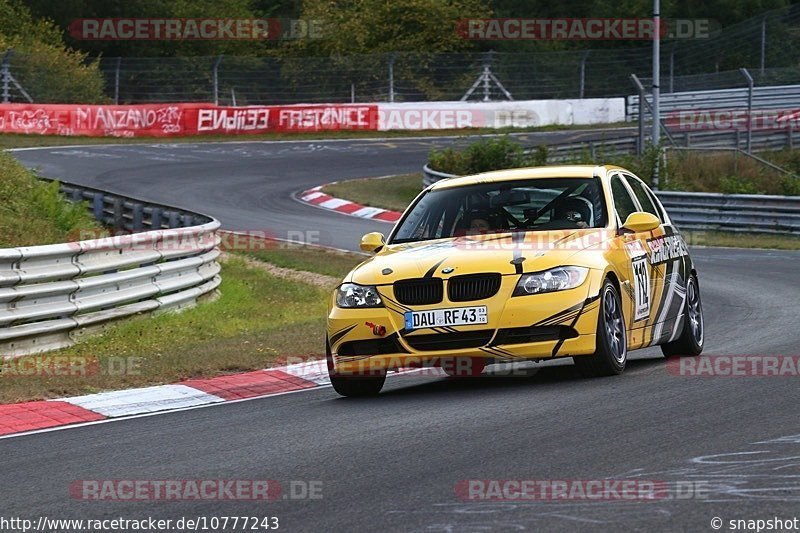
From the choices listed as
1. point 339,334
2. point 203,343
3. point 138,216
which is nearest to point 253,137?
point 138,216

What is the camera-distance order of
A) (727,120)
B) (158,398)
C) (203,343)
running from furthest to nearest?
(727,120) → (203,343) → (158,398)

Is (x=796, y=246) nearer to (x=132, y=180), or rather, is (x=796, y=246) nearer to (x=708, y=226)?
(x=708, y=226)

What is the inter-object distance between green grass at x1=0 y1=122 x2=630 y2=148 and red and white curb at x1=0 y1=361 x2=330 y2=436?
103 feet

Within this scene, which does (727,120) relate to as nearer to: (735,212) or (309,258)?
(735,212)

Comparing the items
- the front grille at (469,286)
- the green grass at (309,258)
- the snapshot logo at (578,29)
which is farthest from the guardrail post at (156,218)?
the snapshot logo at (578,29)

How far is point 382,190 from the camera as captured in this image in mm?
33312

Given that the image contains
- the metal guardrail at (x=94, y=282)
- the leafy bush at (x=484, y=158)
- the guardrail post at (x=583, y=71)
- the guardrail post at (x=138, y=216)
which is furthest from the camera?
the guardrail post at (x=583, y=71)

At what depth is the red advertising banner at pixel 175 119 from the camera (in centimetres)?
4291

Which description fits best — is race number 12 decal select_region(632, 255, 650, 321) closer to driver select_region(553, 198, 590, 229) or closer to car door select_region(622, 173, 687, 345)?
car door select_region(622, 173, 687, 345)

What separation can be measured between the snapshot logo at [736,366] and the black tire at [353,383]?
2083mm

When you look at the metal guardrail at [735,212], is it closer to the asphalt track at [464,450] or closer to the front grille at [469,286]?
the asphalt track at [464,450]

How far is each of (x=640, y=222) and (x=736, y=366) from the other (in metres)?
1.31

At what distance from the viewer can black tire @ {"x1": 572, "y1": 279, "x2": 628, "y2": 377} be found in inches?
358

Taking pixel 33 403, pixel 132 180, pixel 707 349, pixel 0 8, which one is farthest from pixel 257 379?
pixel 0 8
